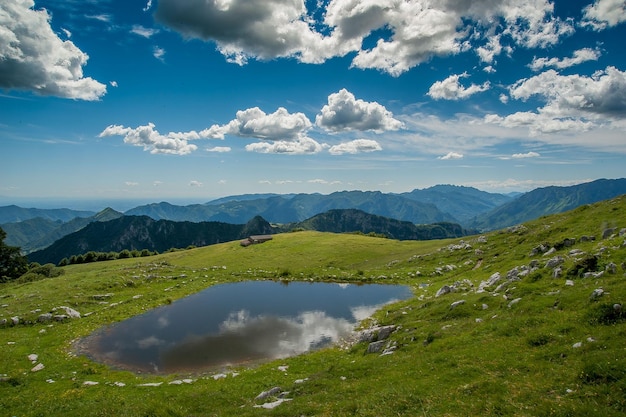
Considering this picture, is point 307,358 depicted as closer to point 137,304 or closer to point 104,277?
point 137,304

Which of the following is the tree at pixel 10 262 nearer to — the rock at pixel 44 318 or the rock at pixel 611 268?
the rock at pixel 44 318

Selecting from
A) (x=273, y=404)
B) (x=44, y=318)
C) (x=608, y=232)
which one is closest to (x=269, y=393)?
(x=273, y=404)

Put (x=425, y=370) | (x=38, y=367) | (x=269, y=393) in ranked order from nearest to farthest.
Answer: (x=425, y=370) < (x=269, y=393) < (x=38, y=367)

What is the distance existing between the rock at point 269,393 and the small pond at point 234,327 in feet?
30.2

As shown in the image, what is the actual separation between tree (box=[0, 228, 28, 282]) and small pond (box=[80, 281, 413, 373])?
6680 centimetres

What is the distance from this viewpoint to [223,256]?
297ft

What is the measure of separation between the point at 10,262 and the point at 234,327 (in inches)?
3359

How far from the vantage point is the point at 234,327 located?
39.0m

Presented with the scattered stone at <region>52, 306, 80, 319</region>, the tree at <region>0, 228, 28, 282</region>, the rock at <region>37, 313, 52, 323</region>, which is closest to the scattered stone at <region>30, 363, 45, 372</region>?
the rock at <region>37, 313, 52, 323</region>

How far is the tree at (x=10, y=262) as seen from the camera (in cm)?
8503

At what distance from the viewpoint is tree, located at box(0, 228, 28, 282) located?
85031 mm

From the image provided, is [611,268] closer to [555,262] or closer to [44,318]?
[555,262]

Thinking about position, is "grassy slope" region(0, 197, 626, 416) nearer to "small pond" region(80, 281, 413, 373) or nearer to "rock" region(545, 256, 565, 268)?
"rock" region(545, 256, 565, 268)

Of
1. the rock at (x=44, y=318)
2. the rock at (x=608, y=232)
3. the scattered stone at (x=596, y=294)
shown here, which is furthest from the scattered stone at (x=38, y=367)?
the rock at (x=608, y=232)
